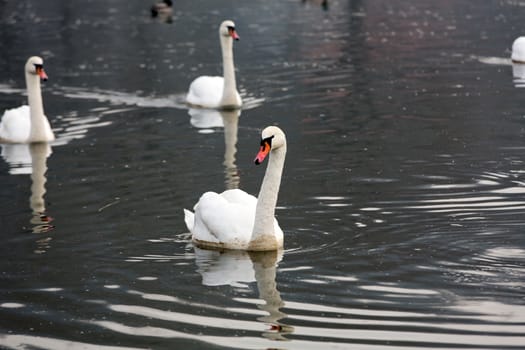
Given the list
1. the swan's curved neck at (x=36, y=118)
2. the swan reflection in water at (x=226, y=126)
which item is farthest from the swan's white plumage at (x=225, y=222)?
the swan's curved neck at (x=36, y=118)

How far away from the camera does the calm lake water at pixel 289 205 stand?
393 inches

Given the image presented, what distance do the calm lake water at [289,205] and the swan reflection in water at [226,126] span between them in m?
0.06

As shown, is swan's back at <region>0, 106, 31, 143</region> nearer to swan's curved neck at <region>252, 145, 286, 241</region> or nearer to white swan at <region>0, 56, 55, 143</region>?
white swan at <region>0, 56, 55, 143</region>

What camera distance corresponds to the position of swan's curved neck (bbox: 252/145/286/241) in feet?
39.5

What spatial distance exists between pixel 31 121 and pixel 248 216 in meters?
8.81

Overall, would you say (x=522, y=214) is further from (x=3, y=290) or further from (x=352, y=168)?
(x=3, y=290)

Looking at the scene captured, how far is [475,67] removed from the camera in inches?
1057

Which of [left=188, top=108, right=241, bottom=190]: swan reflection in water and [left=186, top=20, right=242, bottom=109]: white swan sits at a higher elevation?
[left=186, top=20, right=242, bottom=109]: white swan

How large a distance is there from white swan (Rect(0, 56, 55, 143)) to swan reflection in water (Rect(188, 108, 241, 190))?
2677 millimetres

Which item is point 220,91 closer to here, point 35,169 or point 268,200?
point 35,169

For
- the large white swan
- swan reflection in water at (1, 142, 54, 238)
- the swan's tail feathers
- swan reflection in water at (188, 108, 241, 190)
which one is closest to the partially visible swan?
swan reflection in water at (188, 108, 241, 190)

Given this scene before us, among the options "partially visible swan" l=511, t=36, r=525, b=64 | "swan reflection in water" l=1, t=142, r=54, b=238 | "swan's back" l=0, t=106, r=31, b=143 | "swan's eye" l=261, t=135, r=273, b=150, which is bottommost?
"swan reflection in water" l=1, t=142, r=54, b=238

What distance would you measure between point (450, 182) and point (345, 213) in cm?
204

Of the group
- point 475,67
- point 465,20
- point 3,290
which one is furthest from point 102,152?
point 465,20
